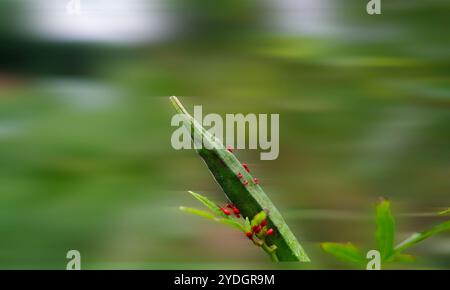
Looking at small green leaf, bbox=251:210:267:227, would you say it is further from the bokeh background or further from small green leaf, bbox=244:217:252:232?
the bokeh background

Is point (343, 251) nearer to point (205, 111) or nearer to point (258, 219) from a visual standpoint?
point (258, 219)

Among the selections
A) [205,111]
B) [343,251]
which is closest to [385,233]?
[343,251]

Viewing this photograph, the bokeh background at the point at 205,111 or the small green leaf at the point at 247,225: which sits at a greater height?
the bokeh background at the point at 205,111

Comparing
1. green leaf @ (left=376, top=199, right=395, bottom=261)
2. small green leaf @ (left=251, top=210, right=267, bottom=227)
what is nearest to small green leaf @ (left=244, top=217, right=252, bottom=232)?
small green leaf @ (left=251, top=210, right=267, bottom=227)

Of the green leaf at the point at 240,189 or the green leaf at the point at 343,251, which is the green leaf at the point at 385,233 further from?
the green leaf at the point at 240,189

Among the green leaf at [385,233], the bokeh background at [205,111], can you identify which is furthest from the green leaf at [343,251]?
the bokeh background at [205,111]
